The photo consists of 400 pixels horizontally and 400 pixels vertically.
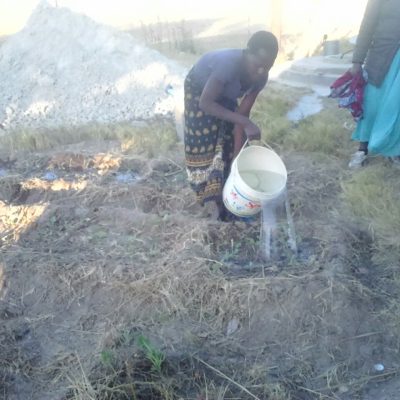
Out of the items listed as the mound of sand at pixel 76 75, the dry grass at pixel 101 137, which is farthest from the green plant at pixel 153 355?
the mound of sand at pixel 76 75

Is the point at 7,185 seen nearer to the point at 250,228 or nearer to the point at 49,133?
the point at 49,133

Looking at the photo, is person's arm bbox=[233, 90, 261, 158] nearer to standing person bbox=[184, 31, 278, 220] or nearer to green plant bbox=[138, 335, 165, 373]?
standing person bbox=[184, 31, 278, 220]

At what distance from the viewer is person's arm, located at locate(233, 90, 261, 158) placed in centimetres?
292

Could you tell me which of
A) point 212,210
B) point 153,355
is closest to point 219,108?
point 212,210

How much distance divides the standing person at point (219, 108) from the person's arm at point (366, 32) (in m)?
1.17

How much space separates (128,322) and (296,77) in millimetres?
6040

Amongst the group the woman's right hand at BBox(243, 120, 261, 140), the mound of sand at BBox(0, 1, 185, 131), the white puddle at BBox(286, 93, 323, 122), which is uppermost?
the woman's right hand at BBox(243, 120, 261, 140)

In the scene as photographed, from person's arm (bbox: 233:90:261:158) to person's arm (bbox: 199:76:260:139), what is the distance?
0.73 feet

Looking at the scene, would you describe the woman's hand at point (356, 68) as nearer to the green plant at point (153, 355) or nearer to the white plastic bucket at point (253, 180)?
the white plastic bucket at point (253, 180)

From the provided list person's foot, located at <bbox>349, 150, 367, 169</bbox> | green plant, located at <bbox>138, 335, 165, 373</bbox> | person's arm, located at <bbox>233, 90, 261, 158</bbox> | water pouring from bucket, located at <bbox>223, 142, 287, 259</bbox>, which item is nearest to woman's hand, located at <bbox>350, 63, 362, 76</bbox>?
person's foot, located at <bbox>349, 150, 367, 169</bbox>

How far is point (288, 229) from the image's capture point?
10.1 ft

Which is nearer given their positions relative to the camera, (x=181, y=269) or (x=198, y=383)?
(x=198, y=383)

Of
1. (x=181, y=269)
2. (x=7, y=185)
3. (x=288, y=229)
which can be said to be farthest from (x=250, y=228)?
(x=7, y=185)

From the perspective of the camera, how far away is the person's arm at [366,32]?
3.45m
